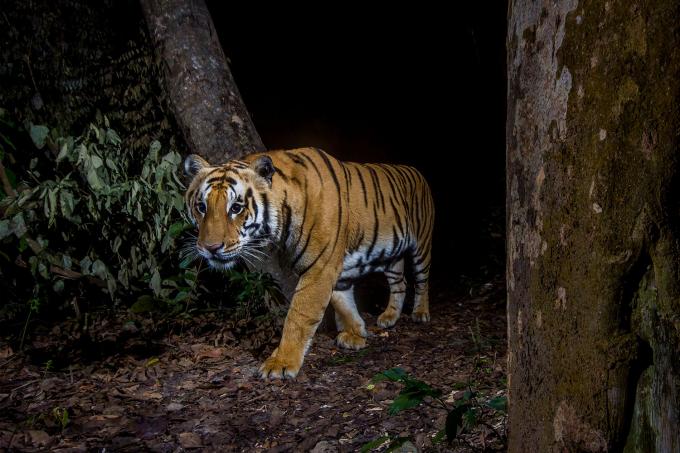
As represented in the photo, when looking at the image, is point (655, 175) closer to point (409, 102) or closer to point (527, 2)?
point (527, 2)

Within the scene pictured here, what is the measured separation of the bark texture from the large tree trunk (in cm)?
260

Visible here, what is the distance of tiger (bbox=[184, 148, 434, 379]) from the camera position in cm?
312

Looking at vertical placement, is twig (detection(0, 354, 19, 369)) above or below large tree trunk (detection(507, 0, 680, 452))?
below

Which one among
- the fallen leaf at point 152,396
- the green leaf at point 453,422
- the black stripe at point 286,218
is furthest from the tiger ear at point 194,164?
the green leaf at point 453,422

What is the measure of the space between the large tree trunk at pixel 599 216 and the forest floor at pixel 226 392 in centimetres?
42

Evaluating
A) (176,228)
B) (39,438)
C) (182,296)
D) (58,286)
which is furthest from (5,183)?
(39,438)

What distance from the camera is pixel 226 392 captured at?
3.03 m

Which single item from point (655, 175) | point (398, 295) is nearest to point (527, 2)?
point (655, 175)

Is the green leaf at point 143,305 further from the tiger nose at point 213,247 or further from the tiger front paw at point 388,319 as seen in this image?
the tiger front paw at point 388,319

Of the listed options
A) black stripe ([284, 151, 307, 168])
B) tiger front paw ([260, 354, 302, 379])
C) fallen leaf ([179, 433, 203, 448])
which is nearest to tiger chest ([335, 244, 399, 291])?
black stripe ([284, 151, 307, 168])

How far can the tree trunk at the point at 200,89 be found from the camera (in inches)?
150

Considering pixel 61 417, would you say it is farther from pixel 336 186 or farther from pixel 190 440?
pixel 336 186

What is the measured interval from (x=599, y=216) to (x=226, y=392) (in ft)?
7.45

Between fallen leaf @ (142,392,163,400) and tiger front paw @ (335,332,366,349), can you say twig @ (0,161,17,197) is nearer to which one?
fallen leaf @ (142,392,163,400)
